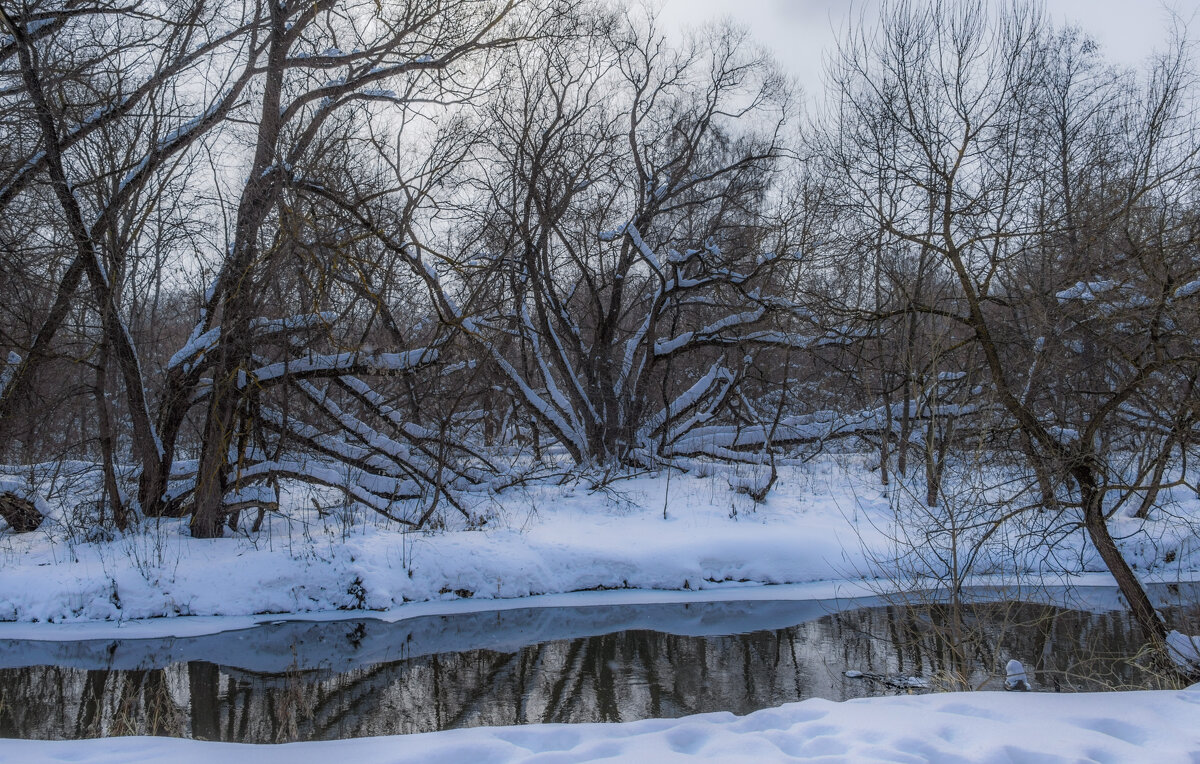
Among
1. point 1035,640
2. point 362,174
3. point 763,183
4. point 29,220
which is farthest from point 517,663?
point 763,183

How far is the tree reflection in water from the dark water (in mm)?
27

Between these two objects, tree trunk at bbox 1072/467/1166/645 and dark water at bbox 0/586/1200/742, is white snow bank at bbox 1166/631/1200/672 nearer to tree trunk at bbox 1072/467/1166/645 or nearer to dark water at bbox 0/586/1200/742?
tree trunk at bbox 1072/467/1166/645

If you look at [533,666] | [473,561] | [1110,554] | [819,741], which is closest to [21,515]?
[473,561]

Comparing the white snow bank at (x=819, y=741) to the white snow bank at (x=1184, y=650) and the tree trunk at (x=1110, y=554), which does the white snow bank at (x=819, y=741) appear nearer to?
the white snow bank at (x=1184, y=650)

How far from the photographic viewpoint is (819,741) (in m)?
4.02

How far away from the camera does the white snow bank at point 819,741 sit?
12.5 ft

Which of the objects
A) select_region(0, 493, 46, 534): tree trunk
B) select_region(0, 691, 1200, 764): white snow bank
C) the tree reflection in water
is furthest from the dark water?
select_region(0, 493, 46, 534): tree trunk

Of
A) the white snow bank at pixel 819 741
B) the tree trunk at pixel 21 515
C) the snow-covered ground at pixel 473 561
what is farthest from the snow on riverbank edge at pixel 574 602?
the white snow bank at pixel 819 741

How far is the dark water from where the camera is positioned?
257 inches

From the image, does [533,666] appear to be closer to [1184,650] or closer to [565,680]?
[565,680]

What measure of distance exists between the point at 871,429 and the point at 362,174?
36.1 ft

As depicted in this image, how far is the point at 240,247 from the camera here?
34.3 feet

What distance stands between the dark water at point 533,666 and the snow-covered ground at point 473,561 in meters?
0.53

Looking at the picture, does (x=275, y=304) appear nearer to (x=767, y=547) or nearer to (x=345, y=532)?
(x=345, y=532)
